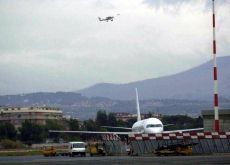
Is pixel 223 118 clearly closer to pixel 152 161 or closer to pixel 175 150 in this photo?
pixel 175 150

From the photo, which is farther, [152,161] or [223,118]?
[223,118]

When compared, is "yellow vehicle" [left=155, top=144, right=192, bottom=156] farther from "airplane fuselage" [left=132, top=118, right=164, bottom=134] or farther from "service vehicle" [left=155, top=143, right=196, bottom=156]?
"airplane fuselage" [left=132, top=118, right=164, bottom=134]

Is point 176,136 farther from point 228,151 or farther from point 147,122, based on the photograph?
point 147,122

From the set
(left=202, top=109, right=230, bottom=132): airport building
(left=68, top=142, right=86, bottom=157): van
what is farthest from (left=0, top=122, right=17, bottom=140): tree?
(left=202, top=109, right=230, bottom=132): airport building

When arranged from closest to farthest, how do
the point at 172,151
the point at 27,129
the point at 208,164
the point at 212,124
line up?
1. the point at 208,164
2. the point at 172,151
3. the point at 212,124
4. the point at 27,129

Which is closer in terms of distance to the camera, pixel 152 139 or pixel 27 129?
pixel 152 139

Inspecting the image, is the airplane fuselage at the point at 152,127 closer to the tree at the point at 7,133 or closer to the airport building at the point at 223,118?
the airport building at the point at 223,118

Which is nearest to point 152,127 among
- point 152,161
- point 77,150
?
point 77,150

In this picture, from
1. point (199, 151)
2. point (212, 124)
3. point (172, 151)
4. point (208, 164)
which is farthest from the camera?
point (212, 124)

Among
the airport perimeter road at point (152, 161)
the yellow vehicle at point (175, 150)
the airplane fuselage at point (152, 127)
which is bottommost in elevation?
the airport perimeter road at point (152, 161)

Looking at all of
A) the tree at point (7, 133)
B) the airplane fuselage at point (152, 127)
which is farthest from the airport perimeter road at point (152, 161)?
the tree at point (7, 133)

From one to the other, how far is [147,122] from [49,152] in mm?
16784

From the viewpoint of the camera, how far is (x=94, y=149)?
90812 mm

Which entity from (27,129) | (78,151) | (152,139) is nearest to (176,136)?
(152,139)
